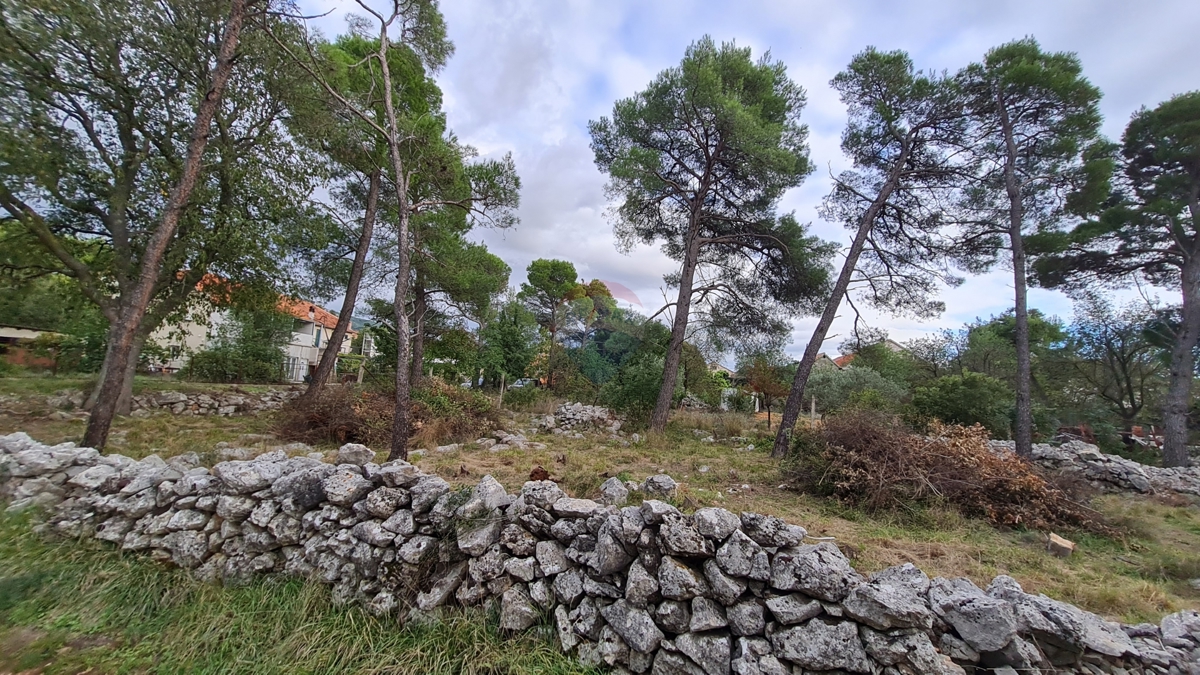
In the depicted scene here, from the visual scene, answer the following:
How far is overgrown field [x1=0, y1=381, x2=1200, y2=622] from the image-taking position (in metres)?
3.14

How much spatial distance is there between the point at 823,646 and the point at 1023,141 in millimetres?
11675

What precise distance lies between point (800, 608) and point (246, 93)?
10581 mm

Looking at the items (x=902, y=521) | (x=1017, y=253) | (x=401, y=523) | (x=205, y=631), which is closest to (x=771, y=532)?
(x=401, y=523)

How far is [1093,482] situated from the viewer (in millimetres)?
7512

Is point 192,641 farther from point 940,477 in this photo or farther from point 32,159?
point 32,159

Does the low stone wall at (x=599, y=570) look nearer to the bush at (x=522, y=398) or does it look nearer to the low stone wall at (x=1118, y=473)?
the low stone wall at (x=1118, y=473)

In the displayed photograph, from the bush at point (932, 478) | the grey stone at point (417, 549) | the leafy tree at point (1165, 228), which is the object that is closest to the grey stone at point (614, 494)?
the grey stone at point (417, 549)

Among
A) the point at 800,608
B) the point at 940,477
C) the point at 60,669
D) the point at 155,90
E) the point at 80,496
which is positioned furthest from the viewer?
the point at 155,90

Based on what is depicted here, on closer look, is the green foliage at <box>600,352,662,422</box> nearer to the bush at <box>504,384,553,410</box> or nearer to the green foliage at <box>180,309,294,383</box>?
the bush at <box>504,384,553,410</box>

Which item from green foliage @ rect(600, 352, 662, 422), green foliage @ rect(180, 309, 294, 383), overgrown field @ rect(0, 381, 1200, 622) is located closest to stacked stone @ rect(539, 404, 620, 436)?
green foliage @ rect(600, 352, 662, 422)

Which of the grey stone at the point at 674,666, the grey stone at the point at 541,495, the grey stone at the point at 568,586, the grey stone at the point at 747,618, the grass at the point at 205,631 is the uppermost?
the grey stone at the point at 541,495

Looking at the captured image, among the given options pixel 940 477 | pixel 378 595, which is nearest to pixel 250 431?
pixel 378 595

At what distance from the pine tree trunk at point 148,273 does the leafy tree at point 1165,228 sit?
15.2 meters

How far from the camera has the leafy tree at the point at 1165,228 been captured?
31.1 feet
